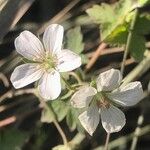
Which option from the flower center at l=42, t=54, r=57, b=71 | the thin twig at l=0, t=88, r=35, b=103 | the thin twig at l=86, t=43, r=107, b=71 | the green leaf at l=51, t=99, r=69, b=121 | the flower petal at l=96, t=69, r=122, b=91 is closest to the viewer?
the flower petal at l=96, t=69, r=122, b=91

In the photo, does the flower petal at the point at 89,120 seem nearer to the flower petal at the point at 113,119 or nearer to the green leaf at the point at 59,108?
the flower petal at the point at 113,119

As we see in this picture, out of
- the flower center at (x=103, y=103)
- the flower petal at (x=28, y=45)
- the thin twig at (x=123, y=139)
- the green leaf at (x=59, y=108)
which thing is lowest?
the thin twig at (x=123, y=139)

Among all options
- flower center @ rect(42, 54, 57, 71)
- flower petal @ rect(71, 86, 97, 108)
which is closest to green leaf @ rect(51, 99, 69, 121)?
flower center @ rect(42, 54, 57, 71)

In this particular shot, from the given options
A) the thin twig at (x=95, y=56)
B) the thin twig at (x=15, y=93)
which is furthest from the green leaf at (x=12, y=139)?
the thin twig at (x=95, y=56)

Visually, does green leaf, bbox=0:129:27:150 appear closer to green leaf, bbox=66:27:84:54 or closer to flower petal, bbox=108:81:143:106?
green leaf, bbox=66:27:84:54

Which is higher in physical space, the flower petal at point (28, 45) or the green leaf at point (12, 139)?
the flower petal at point (28, 45)

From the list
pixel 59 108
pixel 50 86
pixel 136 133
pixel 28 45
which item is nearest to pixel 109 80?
pixel 50 86
